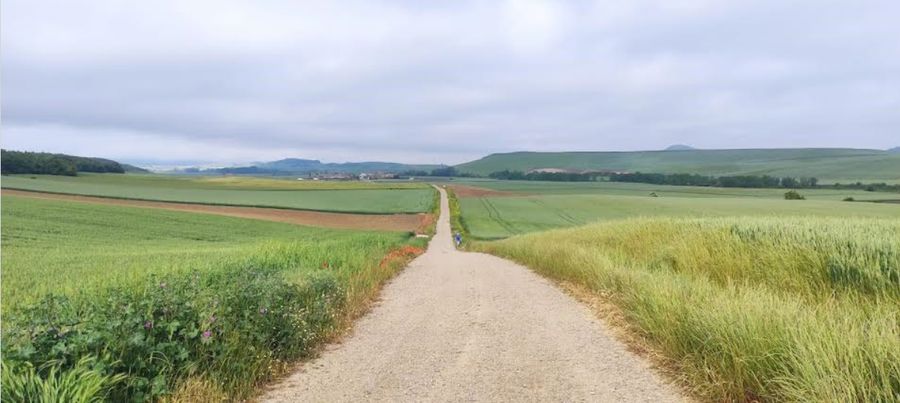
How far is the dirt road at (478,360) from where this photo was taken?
4648 mm

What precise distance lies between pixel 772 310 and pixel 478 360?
10.1 ft

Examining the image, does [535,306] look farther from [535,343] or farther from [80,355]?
[80,355]

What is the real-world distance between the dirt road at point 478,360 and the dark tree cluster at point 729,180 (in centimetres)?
13178

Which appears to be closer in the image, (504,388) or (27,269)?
(504,388)

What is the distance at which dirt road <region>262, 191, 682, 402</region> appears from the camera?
4.65 m

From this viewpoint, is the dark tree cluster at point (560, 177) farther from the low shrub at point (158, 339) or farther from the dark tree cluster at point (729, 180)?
the low shrub at point (158, 339)

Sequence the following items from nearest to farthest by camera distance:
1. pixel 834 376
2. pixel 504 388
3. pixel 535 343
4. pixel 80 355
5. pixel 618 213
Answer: pixel 834 376
pixel 80 355
pixel 504 388
pixel 535 343
pixel 618 213

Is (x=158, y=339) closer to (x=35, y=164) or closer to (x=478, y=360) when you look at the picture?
(x=478, y=360)

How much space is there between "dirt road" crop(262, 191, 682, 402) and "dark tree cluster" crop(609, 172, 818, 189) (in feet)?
432

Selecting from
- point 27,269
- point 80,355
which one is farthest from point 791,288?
point 27,269

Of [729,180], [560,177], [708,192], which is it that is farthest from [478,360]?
[560,177]

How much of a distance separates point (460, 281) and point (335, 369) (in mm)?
7226

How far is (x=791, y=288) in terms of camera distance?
7.29m

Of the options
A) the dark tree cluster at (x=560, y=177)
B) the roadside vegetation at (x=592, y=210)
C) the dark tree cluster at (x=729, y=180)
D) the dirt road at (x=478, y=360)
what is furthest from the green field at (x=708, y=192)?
the dirt road at (x=478, y=360)
